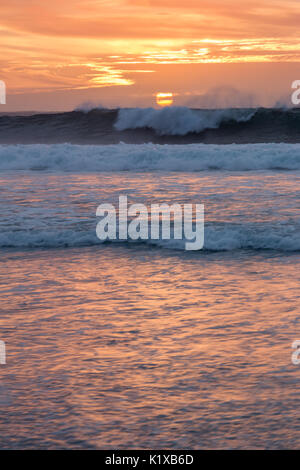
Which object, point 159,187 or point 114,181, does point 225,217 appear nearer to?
point 159,187

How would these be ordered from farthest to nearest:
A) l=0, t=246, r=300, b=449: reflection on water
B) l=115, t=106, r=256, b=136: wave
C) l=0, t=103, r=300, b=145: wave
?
l=115, t=106, r=256, b=136: wave
l=0, t=103, r=300, b=145: wave
l=0, t=246, r=300, b=449: reflection on water

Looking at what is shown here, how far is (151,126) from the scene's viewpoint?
31.2 metres

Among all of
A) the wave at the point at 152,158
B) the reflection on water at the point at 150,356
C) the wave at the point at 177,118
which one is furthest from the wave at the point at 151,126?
the reflection on water at the point at 150,356

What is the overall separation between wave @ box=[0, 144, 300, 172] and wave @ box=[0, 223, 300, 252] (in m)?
9.22

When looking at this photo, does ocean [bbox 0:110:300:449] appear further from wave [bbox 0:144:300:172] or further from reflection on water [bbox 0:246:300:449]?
wave [bbox 0:144:300:172]

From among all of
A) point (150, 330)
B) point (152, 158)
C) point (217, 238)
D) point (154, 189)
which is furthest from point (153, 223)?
→ point (152, 158)

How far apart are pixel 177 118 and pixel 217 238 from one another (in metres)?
23.7

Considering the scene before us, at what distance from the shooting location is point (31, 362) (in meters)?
4.11

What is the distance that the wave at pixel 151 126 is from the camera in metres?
28.9

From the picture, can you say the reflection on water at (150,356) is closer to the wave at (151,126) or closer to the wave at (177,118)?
the wave at (151,126)

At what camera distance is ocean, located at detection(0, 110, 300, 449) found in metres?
3.24

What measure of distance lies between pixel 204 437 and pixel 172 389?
56cm

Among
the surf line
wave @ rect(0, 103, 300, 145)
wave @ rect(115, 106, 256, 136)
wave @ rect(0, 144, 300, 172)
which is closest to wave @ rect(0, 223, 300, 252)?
the surf line
